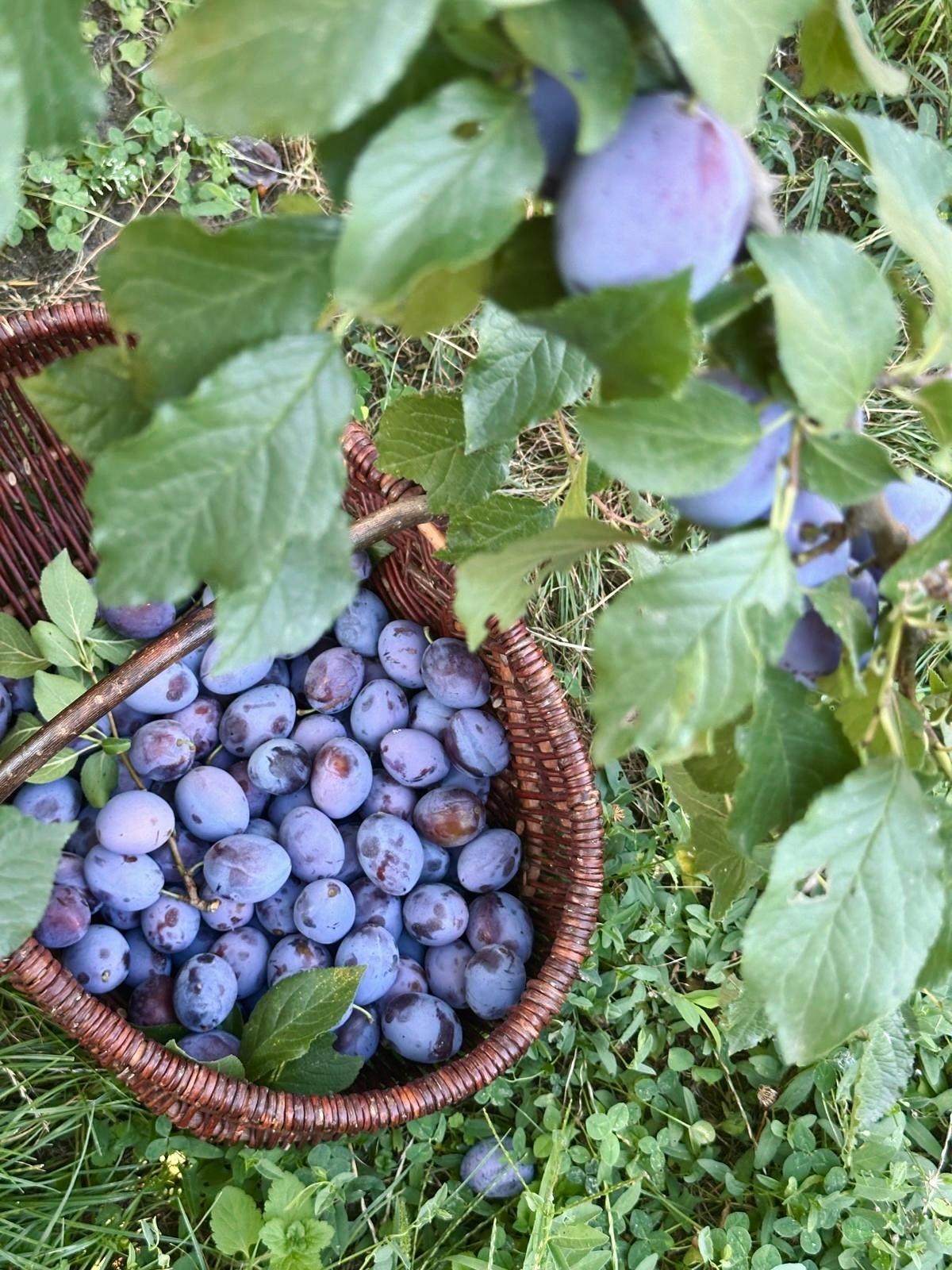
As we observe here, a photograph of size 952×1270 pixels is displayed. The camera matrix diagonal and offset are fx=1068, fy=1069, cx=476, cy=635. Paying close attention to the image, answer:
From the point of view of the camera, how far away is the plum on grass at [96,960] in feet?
3.51

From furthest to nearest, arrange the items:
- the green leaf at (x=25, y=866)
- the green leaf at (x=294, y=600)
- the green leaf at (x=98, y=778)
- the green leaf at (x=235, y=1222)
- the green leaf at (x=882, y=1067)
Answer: the green leaf at (x=98, y=778) < the green leaf at (x=235, y=1222) < the green leaf at (x=882, y=1067) < the green leaf at (x=25, y=866) < the green leaf at (x=294, y=600)

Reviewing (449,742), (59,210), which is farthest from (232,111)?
(59,210)

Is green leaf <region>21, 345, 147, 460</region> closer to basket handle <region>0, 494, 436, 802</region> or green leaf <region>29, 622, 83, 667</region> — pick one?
basket handle <region>0, 494, 436, 802</region>

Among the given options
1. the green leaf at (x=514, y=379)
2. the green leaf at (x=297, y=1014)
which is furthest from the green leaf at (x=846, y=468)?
the green leaf at (x=297, y=1014)

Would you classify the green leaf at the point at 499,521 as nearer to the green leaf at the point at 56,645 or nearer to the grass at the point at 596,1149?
the grass at the point at 596,1149

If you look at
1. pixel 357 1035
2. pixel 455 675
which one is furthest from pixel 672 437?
pixel 357 1035

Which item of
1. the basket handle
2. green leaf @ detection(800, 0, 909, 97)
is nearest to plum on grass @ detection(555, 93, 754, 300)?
green leaf @ detection(800, 0, 909, 97)

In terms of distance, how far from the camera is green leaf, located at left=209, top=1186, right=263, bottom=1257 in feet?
3.30

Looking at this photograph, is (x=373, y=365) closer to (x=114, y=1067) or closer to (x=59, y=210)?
(x=59, y=210)

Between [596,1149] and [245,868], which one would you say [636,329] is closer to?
[245,868]

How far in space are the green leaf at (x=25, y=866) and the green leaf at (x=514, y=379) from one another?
12.6 inches

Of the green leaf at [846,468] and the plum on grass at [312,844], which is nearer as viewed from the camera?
the green leaf at [846,468]

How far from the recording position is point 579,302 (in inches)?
12.9

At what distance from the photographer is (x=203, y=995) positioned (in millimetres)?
1072
